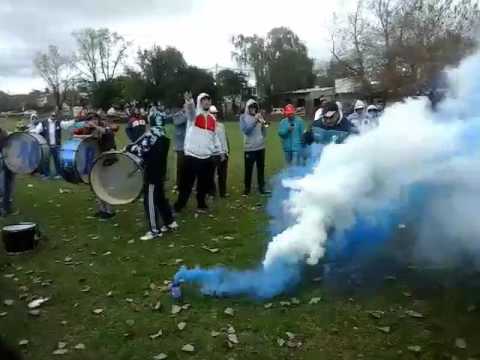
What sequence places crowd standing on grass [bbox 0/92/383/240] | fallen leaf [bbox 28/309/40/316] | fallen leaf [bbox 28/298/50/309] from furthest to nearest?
crowd standing on grass [bbox 0/92/383/240]
fallen leaf [bbox 28/298/50/309]
fallen leaf [bbox 28/309/40/316]

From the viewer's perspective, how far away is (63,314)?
5102 mm

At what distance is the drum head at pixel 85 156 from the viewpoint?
8172mm

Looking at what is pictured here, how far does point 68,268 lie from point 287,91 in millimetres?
60817

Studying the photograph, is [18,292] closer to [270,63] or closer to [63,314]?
[63,314]

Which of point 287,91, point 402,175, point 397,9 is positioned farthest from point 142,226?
point 287,91

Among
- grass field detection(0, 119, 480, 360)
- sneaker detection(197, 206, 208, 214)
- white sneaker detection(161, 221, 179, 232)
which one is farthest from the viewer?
sneaker detection(197, 206, 208, 214)

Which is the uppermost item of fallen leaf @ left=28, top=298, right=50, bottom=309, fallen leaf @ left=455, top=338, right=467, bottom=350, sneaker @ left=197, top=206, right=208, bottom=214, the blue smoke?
the blue smoke

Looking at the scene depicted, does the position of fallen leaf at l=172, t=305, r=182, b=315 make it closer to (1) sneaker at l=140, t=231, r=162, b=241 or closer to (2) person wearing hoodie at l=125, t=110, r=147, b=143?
(1) sneaker at l=140, t=231, r=162, b=241

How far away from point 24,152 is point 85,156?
1377mm

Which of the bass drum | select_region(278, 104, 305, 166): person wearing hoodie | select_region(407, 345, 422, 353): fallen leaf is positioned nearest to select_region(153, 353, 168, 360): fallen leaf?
select_region(407, 345, 422, 353): fallen leaf

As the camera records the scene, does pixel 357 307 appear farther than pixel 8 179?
No

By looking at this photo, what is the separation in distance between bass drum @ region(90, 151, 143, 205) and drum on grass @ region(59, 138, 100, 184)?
0.62m

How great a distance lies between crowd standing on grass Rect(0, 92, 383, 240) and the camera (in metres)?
7.28

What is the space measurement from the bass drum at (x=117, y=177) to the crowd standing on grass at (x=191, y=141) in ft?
0.50
